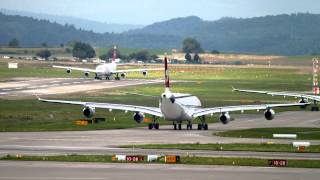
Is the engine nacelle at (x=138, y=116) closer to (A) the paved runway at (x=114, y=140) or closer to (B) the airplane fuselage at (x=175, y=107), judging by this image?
(A) the paved runway at (x=114, y=140)

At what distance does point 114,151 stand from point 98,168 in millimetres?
11474

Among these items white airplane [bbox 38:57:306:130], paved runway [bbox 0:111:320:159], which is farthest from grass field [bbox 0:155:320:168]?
white airplane [bbox 38:57:306:130]

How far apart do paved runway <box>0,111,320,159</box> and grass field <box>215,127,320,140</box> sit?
91.5 inches

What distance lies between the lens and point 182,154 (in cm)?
5853

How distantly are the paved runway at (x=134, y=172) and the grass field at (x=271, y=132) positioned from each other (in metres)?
25.5

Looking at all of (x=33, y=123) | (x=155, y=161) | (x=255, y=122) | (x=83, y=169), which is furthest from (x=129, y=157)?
(x=255, y=122)

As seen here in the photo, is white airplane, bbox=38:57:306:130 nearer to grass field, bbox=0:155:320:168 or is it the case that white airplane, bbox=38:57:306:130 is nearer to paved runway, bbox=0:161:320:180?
grass field, bbox=0:155:320:168

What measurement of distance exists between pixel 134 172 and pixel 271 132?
3472cm

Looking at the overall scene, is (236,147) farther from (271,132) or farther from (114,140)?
(271,132)

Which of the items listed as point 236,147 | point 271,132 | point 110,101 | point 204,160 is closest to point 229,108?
point 271,132

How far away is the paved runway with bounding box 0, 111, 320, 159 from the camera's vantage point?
59906mm

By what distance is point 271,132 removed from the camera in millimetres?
79750

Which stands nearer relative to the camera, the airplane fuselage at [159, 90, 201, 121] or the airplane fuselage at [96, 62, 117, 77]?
the airplane fuselage at [159, 90, 201, 121]

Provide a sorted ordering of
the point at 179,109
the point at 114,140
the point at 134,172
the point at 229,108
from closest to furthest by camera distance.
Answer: the point at 134,172 < the point at 114,140 < the point at 179,109 < the point at 229,108
